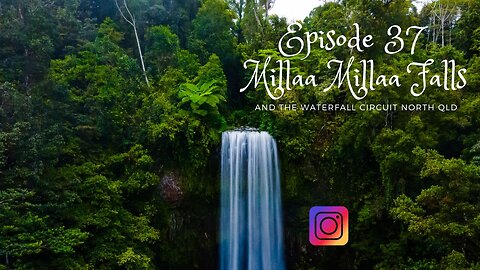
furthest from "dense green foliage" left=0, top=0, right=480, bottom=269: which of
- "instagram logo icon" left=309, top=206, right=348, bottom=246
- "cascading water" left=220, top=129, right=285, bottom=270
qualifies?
"instagram logo icon" left=309, top=206, right=348, bottom=246

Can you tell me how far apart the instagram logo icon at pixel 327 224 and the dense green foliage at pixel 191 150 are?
1001 mm

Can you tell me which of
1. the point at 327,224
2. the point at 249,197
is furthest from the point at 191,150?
the point at 327,224

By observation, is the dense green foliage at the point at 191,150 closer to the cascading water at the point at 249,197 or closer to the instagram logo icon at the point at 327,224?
the cascading water at the point at 249,197

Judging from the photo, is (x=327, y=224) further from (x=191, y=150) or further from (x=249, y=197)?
(x=191, y=150)

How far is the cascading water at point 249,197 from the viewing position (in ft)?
33.3

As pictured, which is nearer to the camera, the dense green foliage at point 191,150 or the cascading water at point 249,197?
the dense green foliage at point 191,150

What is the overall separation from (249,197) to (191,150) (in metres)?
1.88

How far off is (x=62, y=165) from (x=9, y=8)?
3162 mm

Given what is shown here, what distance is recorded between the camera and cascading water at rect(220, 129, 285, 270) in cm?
1014

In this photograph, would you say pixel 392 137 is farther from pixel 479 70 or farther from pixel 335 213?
pixel 479 70

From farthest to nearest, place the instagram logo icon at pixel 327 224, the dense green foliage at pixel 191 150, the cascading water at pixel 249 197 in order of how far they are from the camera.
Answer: the cascading water at pixel 249 197
the instagram logo icon at pixel 327 224
the dense green foliage at pixel 191 150

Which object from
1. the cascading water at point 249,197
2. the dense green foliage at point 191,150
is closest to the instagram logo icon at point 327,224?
the dense green foliage at point 191,150

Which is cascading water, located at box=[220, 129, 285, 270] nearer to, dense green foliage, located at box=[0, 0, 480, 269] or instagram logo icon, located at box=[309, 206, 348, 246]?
dense green foliage, located at box=[0, 0, 480, 269]

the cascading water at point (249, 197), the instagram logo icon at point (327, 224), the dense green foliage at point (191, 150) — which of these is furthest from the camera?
the cascading water at point (249, 197)
